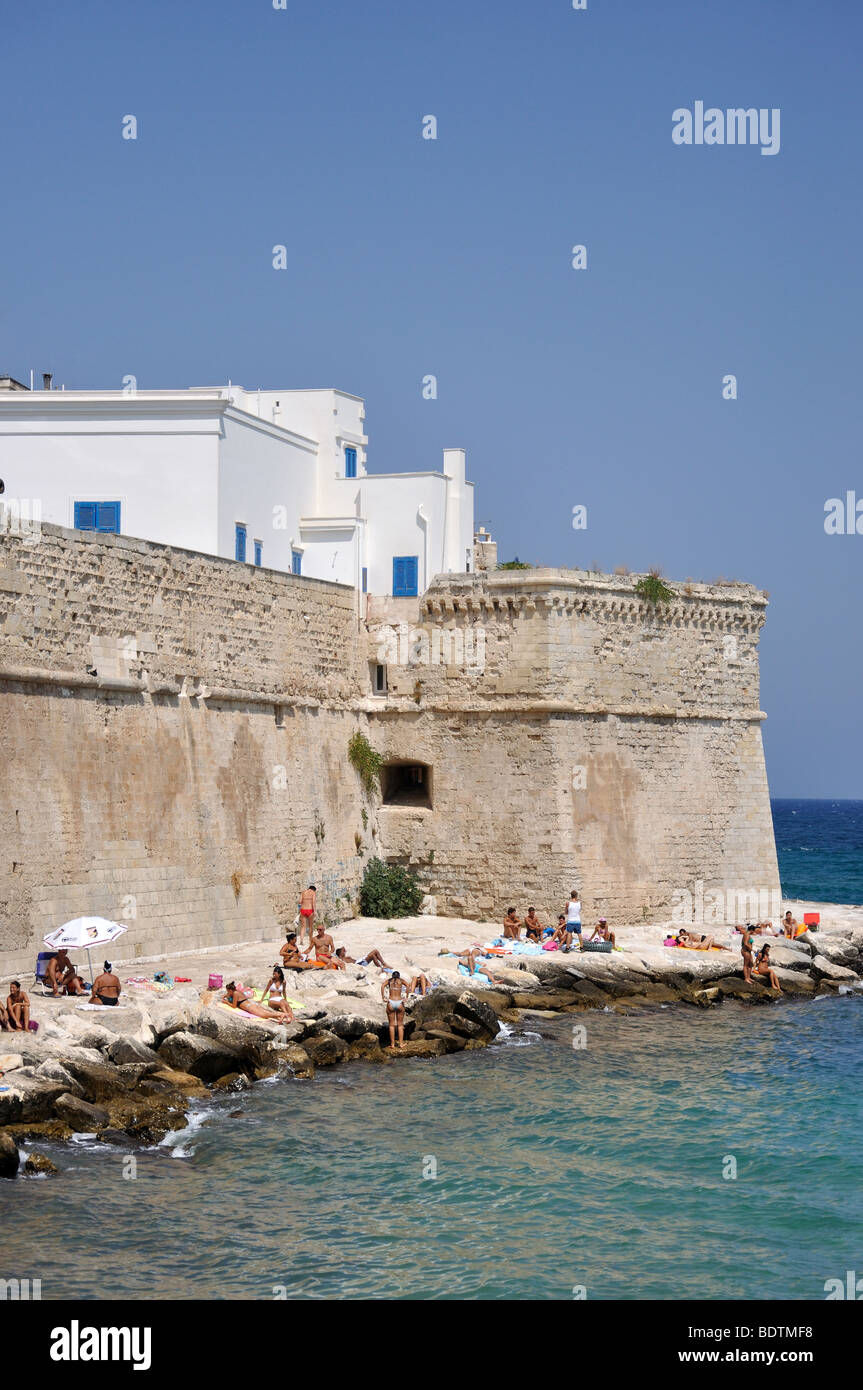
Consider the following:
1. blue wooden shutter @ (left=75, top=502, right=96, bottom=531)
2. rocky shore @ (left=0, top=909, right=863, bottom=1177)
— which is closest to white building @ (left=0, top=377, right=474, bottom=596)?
blue wooden shutter @ (left=75, top=502, right=96, bottom=531)

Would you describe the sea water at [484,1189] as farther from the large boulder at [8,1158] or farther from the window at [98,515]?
the window at [98,515]

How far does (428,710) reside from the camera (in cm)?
2594

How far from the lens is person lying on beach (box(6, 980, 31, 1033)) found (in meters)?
15.9

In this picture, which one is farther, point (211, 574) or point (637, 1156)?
point (211, 574)

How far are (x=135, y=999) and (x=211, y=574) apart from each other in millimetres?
6607

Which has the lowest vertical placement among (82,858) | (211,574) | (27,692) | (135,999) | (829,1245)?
(829,1245)

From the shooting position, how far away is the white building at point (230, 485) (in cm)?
2578

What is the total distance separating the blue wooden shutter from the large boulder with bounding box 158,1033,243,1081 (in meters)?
11.3

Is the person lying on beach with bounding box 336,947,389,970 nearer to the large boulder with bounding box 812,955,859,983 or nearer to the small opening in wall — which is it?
the small opening in wall

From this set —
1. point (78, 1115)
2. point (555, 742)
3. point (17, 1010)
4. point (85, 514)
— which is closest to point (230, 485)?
point (85, 514)

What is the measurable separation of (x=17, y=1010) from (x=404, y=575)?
13721 mm

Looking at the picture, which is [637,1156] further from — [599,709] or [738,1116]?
[599,709]
